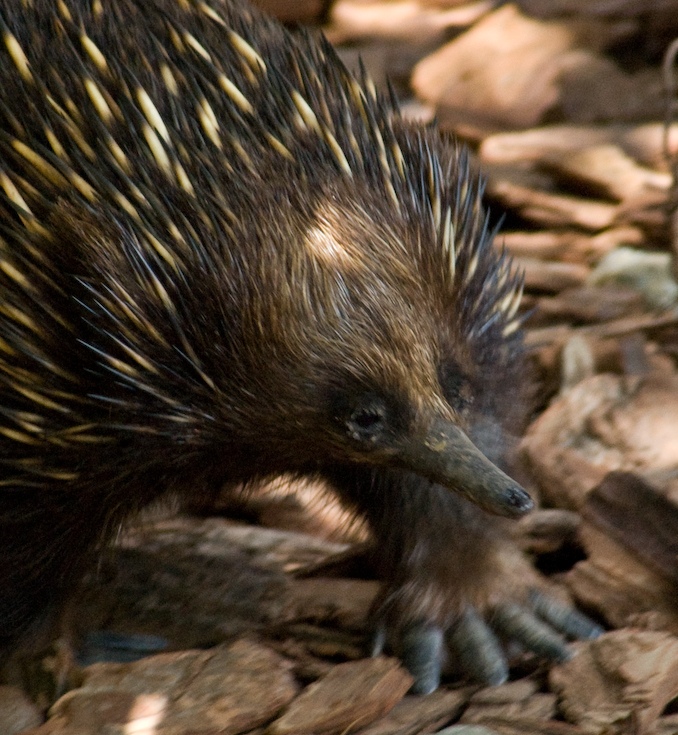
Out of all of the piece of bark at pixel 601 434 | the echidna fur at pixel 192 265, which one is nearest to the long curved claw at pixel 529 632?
the piece of bark at pixel 601 434

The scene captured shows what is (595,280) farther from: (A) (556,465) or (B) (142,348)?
(B) (142,348)

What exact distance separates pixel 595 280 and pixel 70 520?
8.81 feet

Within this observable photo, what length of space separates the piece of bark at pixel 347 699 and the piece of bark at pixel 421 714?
0.03 m

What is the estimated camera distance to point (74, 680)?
9.93 ft

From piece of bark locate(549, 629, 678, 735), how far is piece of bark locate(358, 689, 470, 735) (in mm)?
276

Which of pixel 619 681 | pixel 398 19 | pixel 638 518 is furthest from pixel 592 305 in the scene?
pixel 398 19

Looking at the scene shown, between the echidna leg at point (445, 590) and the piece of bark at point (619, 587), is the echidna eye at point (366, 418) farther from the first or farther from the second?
the piece of bark at point (619, 587)

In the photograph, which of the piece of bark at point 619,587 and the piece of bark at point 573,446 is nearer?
the piece of bark at point 619,587

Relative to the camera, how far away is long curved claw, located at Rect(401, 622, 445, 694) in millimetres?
2951

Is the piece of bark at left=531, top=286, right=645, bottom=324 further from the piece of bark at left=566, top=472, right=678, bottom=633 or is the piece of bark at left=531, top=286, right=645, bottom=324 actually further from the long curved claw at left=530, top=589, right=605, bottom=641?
the long curved claw at left=530, top=589, right=605, bottom=641

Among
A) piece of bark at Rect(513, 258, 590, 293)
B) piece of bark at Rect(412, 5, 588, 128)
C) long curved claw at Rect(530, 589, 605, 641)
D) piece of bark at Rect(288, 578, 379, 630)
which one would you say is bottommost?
piece of bark at Rect(288, 578, 379, 630)

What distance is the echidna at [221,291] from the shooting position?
8.43 ft

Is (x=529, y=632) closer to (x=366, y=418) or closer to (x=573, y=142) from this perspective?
(x=366, y=418)

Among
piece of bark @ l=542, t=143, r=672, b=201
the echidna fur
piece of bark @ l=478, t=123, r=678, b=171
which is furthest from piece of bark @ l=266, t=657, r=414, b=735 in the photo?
piece of bark @ l=478, t=123, r=678, b=171
